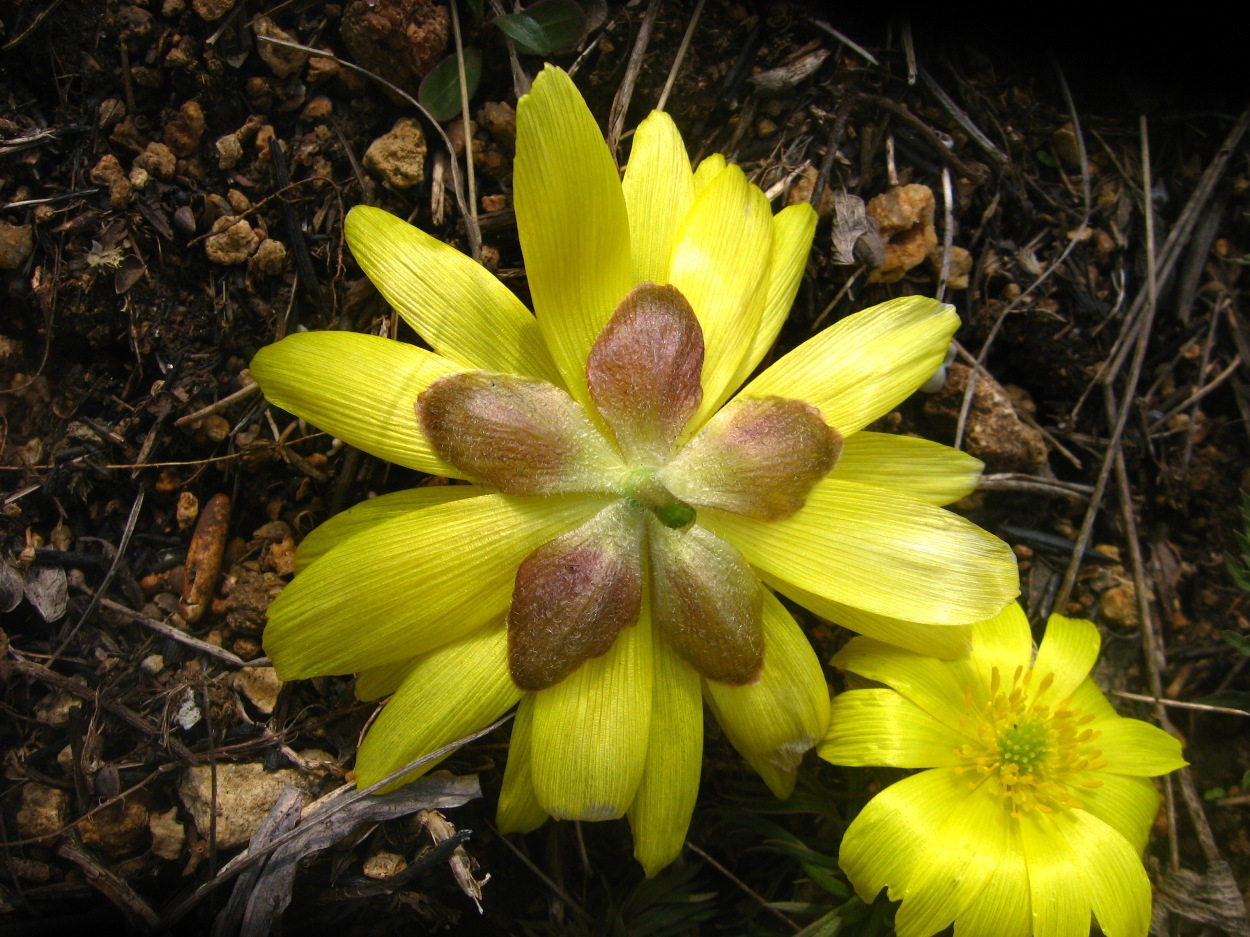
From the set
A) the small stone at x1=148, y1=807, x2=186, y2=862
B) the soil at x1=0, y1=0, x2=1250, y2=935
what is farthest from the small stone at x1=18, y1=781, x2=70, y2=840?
the small stone at x1=148, y1=807, x2=186, y2=862

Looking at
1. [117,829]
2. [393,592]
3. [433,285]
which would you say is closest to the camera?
[393,592]

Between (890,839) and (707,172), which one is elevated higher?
(707,172)

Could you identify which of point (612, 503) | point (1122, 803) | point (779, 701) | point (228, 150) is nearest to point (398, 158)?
point (228, 150)

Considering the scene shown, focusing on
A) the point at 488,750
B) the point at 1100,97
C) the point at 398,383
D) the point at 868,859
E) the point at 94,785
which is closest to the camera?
the point at 398,383

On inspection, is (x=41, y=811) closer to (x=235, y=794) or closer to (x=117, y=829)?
(x=117, y=829)

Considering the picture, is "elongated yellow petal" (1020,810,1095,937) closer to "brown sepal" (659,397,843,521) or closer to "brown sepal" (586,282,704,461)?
"brown sepal" (659,397,843,521)

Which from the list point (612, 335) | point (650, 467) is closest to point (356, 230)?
point (612, 335)

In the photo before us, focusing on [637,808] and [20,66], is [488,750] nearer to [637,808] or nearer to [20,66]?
[637,808]
